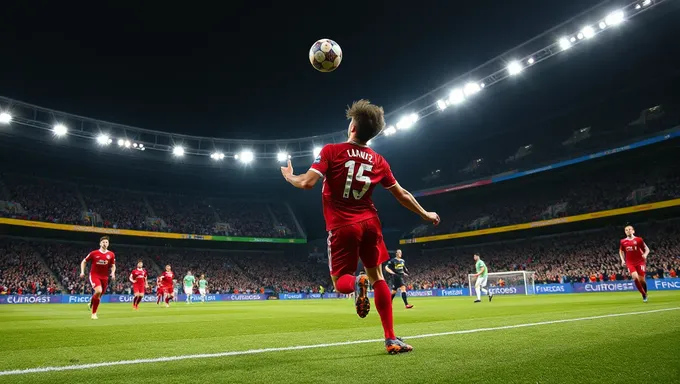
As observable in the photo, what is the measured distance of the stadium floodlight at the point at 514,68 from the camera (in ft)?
105

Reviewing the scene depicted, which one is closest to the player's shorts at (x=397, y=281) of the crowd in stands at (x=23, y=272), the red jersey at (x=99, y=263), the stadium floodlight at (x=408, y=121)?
the red jersey at (x=99, y=263)

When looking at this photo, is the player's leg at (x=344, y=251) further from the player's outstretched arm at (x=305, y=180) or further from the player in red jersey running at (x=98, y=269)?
the player in red jersey running at (x=98, y=269)

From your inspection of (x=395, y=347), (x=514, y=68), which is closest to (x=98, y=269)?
(x=395, y=347)

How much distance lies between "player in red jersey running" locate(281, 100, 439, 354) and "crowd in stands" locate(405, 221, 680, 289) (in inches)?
1161

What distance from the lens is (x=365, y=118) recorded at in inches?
191

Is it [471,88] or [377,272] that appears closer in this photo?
[377,272]

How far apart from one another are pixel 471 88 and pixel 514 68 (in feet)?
11.6

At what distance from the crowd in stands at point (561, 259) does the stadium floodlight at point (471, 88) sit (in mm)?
15208

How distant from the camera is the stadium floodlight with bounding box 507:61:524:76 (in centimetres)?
3206

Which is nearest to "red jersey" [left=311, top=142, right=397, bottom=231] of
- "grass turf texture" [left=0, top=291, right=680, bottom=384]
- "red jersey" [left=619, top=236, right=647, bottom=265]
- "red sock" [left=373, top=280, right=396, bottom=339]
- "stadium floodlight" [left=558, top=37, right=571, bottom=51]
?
"red sock" [left=373, top=280, right=396, bottom=339]

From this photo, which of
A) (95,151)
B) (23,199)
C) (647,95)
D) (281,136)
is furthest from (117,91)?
(647,95)

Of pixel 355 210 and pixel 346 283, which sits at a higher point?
pixel 355 210

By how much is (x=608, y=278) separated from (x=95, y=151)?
42612mm

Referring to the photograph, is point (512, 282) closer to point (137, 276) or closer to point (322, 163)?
point (137, 276)
